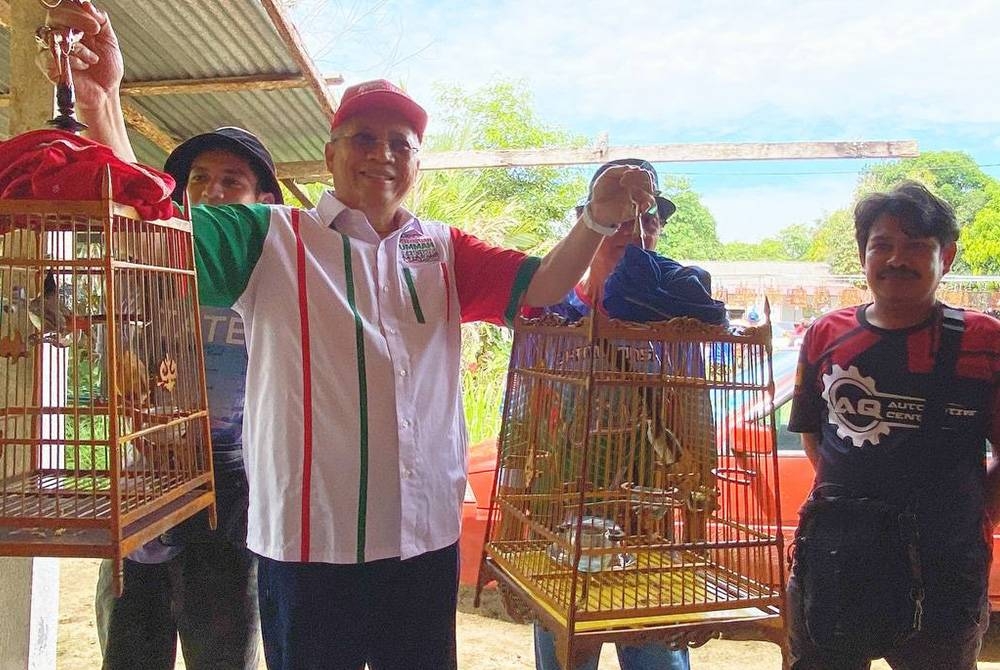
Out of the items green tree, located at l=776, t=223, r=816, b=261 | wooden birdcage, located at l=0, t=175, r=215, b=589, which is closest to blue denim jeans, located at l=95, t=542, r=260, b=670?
wooden birdcage, located at l=0, t=175, r=215, b=589

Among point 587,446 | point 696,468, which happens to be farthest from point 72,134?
point 696,468

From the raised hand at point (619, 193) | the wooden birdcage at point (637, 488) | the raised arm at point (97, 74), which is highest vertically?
the raised arm at point (97, 74)

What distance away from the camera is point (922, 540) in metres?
1.88

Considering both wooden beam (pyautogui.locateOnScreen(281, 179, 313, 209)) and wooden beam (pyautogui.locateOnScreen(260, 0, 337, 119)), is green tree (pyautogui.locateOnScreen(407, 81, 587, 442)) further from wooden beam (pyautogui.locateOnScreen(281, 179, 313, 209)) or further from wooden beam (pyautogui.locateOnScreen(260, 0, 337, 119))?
wooden beam (pyautogui.locateOnScreen(260, 0, 337, 119))

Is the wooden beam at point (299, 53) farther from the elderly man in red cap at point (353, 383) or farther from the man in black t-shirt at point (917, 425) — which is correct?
the man in black t-shirt at point (917, 425)

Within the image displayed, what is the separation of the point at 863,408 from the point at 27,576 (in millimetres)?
2620

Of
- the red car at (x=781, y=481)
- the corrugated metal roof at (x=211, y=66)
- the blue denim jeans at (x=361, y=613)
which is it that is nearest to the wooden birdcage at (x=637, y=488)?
the blue denim jeans at (x=361, y=613)

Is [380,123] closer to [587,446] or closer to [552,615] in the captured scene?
[587,446]

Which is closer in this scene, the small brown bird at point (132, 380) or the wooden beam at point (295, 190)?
the small brown bird at point (132, 380)

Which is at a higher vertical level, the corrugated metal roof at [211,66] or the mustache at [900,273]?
the corrugated metal roof at [211,66]

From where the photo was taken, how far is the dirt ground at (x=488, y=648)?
337cm

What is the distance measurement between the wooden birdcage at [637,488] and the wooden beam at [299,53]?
5.53ft

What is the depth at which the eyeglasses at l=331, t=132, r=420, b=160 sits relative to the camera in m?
1.62

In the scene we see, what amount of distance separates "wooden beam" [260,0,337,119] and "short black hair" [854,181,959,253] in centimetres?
205
